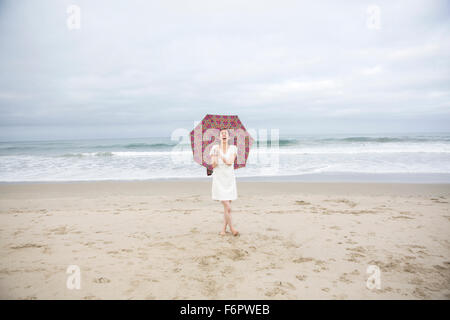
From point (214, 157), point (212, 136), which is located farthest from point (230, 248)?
point (212, 136)

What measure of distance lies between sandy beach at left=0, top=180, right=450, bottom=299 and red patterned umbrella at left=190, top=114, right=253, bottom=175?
1.60 metres

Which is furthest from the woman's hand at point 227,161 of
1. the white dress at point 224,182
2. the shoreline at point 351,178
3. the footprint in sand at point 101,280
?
the shoreline at point 351,178

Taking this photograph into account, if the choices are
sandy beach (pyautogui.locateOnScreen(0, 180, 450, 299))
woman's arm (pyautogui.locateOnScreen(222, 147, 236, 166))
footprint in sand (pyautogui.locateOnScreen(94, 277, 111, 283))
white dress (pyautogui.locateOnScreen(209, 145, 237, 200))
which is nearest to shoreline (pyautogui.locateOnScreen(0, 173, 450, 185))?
sandy beach (pyautogui.locateOnScreen(0, 180, 450, 299))

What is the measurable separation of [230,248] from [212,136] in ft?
6.82

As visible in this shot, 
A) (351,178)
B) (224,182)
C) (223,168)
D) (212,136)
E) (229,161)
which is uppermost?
(212,136)

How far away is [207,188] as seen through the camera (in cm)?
1057

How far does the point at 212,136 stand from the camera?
4910 millimetres

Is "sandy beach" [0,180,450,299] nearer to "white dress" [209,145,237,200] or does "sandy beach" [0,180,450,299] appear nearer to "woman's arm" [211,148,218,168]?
"white dress" [209,145,237,200]

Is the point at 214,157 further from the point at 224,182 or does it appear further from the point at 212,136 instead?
the point at 224,182

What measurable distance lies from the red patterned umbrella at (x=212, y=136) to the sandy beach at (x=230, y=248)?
1.60 meters

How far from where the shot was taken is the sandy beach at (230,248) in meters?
3.38

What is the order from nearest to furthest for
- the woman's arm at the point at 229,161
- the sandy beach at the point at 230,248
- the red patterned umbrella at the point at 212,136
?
the sandy beach at the point at 230,248 < the woman's arm at the point at 229,161 < the red patterned umbrella at the point at 212,136

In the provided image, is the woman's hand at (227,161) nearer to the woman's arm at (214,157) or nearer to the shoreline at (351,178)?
the woman's arm at (214,157)
